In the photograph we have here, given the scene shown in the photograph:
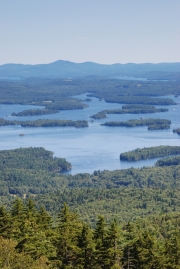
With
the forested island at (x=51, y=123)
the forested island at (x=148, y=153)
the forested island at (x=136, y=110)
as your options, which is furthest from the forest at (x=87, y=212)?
the forested island at (x=136, y=110)

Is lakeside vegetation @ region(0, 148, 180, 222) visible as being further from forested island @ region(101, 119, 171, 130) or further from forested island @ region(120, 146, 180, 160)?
forested island @ region(101, 119, 171, 130)

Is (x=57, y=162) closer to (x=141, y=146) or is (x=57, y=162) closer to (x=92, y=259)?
(x=141, y=146)

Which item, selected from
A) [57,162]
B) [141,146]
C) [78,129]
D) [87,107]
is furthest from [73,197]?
[87,107]

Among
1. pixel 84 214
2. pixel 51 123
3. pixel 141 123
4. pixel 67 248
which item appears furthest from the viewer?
pixel 51 123

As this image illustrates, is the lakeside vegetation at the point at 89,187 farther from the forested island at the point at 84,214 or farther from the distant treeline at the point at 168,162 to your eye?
the distant treeline at the point at 168,162

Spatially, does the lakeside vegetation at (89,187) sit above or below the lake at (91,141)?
below

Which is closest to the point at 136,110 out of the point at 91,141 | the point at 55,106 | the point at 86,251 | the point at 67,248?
the point at 55,106

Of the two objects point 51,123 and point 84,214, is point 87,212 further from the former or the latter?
point 51,123

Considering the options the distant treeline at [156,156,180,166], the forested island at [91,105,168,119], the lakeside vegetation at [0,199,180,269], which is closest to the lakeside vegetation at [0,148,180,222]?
the distant treeline at [156,156,180,166]
